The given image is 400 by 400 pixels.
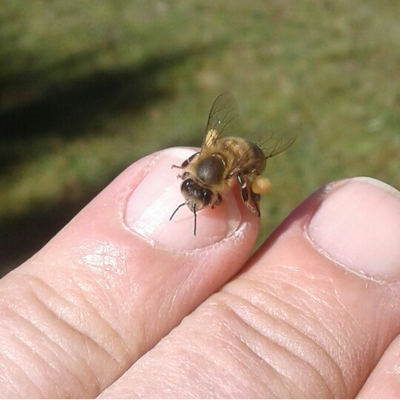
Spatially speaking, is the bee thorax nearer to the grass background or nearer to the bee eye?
the bee eye

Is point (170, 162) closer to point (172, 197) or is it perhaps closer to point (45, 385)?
point (172, 197)

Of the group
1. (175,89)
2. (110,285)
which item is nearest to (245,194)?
(110,285)

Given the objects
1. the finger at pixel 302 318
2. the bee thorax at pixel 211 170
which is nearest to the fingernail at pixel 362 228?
the finger at pixel 302 318

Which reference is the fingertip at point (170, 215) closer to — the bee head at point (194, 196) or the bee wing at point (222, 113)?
the bee head at point (194, 196)

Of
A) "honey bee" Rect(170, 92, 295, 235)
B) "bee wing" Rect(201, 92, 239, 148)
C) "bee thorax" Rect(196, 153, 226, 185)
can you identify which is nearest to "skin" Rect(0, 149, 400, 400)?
"honey bee" Rect(170, 92, 295, 235)

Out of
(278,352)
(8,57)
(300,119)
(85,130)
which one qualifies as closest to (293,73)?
(300,119)

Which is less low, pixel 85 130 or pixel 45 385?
pixel 45 385
